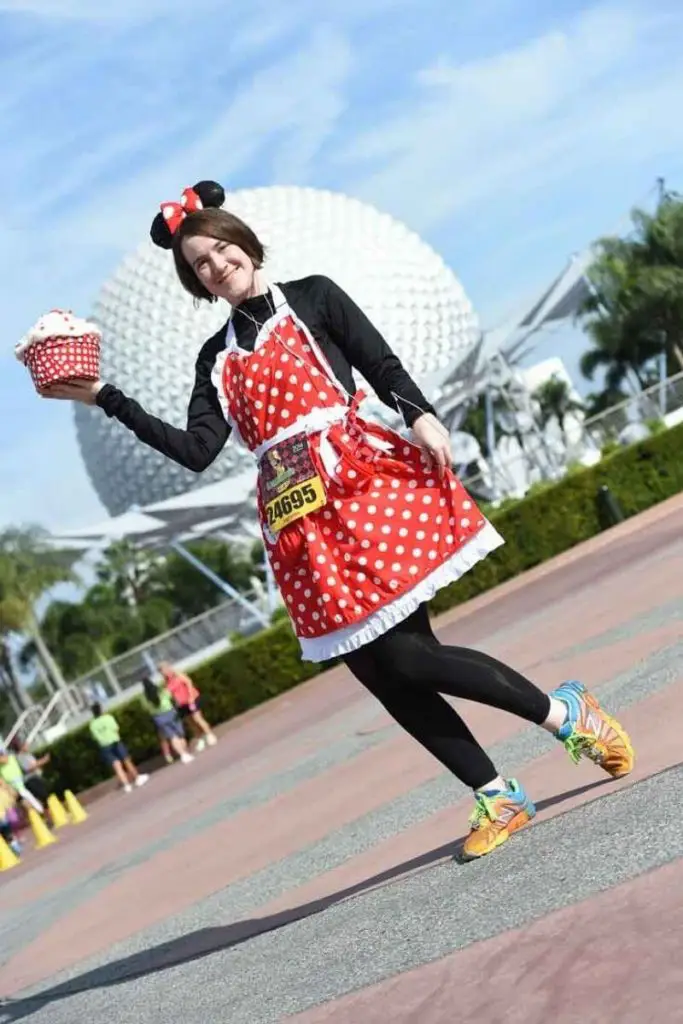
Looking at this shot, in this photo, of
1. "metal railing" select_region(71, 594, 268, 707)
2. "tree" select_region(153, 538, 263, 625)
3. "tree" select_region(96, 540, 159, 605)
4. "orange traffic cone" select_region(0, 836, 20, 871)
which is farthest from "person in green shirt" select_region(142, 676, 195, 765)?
"tree" select_region(96, 540, 159, 605)

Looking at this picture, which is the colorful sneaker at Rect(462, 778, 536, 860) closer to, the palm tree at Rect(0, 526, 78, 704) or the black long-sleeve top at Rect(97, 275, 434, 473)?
the black long-sleeve top at Rect(97, 275, 434, 473)

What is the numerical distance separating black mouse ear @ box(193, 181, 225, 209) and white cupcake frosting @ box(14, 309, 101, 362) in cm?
44

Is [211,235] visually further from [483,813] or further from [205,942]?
[205,942]

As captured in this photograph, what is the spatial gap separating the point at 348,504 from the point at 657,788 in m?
0.96

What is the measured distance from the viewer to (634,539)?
17.3 meters

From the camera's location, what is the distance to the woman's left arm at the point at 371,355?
3.77m

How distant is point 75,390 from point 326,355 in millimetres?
634

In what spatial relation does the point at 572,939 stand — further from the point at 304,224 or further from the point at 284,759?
the point at 304,224

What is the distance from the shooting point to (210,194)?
393 cm

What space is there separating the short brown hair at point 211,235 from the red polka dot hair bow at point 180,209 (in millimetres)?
26

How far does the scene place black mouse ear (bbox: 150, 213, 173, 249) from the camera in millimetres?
3939

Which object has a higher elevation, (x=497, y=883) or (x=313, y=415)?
(x=313, y=415)

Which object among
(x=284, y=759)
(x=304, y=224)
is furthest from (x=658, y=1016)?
(x=304, y=224)

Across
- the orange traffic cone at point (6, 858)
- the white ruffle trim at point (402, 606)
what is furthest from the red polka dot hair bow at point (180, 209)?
the orange traffic cone at point (6, 858)
